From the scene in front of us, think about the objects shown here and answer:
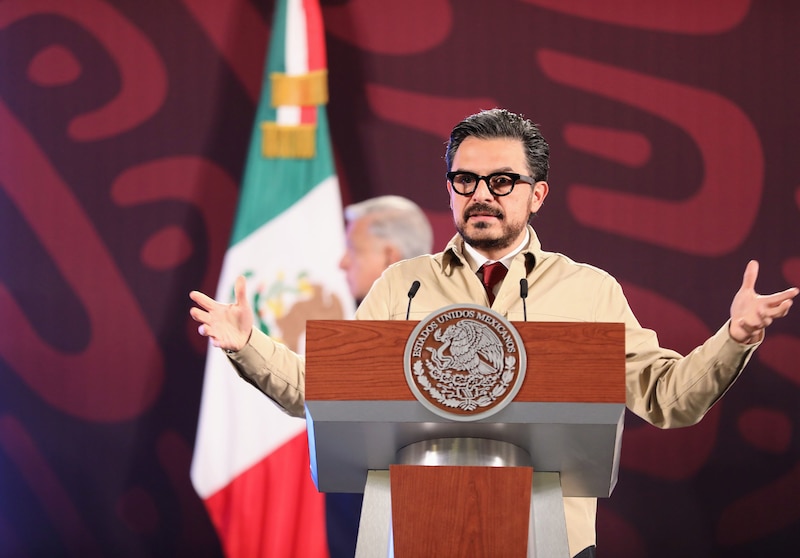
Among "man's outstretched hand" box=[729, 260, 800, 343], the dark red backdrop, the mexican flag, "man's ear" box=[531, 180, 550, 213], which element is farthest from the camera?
the mexican flag

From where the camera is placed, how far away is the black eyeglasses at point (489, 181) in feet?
7.20

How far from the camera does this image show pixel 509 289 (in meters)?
2.21

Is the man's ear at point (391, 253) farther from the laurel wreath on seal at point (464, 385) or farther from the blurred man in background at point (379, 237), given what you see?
the laurel wreath on seal at point (464, 385)

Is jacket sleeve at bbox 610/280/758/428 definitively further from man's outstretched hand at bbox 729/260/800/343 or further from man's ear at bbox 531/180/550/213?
man's ear at bbox 531/180/550/213


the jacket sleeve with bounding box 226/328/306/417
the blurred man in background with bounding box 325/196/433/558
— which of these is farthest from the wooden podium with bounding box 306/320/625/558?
the blurred man in background with bounding box 325/196/433/558

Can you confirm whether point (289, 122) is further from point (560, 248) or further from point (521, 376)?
point (521, 376)

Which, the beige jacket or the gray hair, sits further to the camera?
the gray hair

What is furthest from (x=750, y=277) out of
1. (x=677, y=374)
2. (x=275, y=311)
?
(x=275, y=311)

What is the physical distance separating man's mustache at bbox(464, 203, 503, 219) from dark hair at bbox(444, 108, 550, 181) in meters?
0.13

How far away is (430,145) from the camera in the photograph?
4.36 m

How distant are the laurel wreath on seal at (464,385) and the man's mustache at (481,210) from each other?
68 cm

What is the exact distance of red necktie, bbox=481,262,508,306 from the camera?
2293 mm

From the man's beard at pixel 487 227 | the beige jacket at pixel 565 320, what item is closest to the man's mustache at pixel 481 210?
the man's beard at pixel 487 227

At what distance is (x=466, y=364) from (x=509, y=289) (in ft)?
2.08
